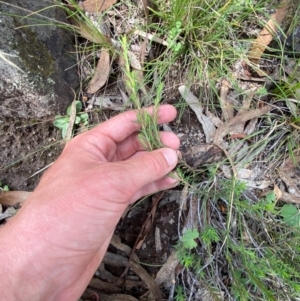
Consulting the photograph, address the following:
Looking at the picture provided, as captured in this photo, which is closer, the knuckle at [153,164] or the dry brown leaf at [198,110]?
the knuckle at [153,164]

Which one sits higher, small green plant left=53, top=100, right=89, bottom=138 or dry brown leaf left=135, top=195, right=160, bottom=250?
small green plant left=53, top=100, right=89, bottom=138

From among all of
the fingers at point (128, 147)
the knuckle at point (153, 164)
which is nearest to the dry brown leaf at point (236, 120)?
the fingers at point (128, 147)

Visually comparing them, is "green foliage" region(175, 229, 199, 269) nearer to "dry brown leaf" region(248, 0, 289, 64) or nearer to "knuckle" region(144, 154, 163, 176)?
"knuckle" region(144, 154, 163, 176)

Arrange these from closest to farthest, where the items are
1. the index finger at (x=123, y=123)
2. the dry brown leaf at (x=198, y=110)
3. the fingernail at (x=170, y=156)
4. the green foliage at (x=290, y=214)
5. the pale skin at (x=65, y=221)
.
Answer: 1. the pale skin at (x=65, y=221)
2. the fingernail at (x=170, y=156)
3. the index finger at (x=123, y=123)
4. the green foliage at (x=290, y=214)
5. the dry brown leaf at (x=198, y=110)

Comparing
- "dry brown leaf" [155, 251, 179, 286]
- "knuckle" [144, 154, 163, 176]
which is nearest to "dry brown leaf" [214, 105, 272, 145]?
"knuckle" [144, 154, 163, 176]

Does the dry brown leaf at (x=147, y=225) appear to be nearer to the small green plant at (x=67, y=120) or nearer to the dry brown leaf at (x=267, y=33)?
the small green plant at (x=67, y=120)

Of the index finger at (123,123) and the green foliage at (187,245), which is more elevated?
the index finger at (123,123)
